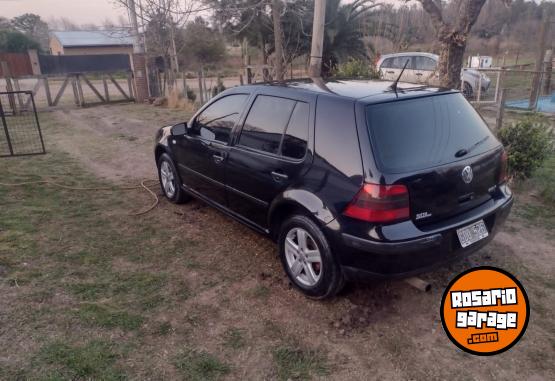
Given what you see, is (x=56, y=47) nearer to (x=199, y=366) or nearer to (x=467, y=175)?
(x=199, y=366)

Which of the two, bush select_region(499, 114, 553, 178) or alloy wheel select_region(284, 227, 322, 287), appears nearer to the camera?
alloy wheel select_region(284, 227, 322, 287)

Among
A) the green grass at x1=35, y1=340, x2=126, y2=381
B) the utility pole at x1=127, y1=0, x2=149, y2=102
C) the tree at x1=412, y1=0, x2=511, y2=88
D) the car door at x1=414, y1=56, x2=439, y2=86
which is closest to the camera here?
the green grass at x1=35, y1=340, x2=126, y2=381

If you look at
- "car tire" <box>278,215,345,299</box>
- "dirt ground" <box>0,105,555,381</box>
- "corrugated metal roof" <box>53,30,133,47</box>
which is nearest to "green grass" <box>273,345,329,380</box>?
"dirt ground" <box>0,105,555,381</box>

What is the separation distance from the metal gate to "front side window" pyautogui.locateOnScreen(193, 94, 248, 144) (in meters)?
4.32

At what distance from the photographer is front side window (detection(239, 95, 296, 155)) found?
11.2 feet

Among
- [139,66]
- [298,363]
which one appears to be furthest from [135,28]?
[298,363]

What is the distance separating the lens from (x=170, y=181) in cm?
546

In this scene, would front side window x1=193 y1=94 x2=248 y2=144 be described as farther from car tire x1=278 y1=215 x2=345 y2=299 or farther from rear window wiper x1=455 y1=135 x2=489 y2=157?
rear window wiper x1=455 y1=135 x2=489 y2=157

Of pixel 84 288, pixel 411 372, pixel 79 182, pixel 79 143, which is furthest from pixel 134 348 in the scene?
pixel 79 143

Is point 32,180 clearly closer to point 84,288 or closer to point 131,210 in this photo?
point 131,210

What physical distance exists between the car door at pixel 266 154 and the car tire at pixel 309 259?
327 mm

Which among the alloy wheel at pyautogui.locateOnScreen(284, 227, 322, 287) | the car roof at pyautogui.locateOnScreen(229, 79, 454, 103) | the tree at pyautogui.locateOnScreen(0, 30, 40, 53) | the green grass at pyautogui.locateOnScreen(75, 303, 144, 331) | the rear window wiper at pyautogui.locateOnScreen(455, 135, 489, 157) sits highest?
the tree at pyautogui.locateOnScreen(0, 30, 40, 53)

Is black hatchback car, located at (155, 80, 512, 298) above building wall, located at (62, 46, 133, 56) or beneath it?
beneath

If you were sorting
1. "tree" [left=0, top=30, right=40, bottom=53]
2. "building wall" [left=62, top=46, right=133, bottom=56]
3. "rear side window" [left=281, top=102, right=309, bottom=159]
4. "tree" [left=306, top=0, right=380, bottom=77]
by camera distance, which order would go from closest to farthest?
"rear side window" [left=281, top=102, right=309, bottom=159] < "tree" [left=306, top=0, right=380, bottom=77] < "tree" [left=0, top=30, right=40, bottom=53] < "building wall" [left=62, top=46, right=133, bottom=56]
